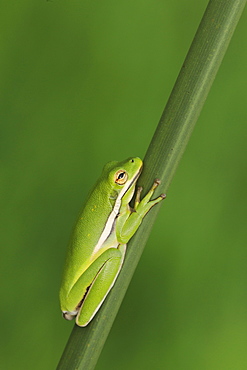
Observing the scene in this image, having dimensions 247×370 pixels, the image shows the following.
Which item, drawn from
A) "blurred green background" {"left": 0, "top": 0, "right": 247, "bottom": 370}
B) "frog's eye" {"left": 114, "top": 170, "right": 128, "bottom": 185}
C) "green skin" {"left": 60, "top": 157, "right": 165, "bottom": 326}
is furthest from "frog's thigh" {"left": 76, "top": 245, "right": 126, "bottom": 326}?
"blurred green background" {"left": 0, "top": 0, "right": 247, "bottom": 370}

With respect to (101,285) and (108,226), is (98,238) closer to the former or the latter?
(108,226)

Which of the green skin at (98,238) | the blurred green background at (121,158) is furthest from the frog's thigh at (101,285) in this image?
the blurred green background at (121,158)

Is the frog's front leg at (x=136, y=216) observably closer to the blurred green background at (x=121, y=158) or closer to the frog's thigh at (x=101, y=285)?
the frog's thigh at (x=101, y=285)

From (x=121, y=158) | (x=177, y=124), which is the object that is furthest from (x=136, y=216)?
(x=121, y=158)

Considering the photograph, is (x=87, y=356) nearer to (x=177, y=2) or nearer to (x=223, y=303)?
(x=223, y=303)

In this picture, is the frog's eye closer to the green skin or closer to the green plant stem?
the green skin

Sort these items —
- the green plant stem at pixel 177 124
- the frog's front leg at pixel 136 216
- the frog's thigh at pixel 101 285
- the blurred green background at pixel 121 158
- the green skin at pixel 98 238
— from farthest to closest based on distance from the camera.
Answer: the blurred green background at pixel 121 158, the green skin at pixel 98 238, the frog's thigh at pixel 101 285, the frog's front leg at pixel 136 216, the green plant stem at pixel 177 124

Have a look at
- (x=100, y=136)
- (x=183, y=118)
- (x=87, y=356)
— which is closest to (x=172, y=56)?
(x=100, y=136)
